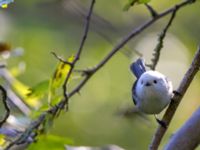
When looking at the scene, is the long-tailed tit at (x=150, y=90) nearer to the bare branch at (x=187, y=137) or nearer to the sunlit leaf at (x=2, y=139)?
the bare branch at (x=187, y=137)

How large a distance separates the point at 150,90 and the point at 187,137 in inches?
11.5

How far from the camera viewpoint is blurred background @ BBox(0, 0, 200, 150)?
4059mm

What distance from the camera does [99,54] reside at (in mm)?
4691

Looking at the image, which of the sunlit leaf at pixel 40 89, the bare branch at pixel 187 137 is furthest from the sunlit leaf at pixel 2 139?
the bare branch at pixel 187 137

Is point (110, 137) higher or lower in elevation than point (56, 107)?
higher

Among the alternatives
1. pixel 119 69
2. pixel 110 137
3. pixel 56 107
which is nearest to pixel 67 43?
pixel 119 69

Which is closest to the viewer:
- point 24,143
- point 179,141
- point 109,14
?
point 179,141

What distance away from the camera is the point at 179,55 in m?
4.24

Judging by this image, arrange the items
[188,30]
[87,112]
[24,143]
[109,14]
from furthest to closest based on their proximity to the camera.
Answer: [87,112] → [109,14] → [188,30] → [24,143]

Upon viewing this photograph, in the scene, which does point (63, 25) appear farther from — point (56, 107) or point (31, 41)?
point (56, 107)

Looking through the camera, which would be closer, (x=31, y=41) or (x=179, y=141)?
(x=179, y=141)

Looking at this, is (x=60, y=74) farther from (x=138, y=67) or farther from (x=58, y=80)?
(x=138, y=67)

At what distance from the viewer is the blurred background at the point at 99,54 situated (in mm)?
4059

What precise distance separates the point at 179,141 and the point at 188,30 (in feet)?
8.98
